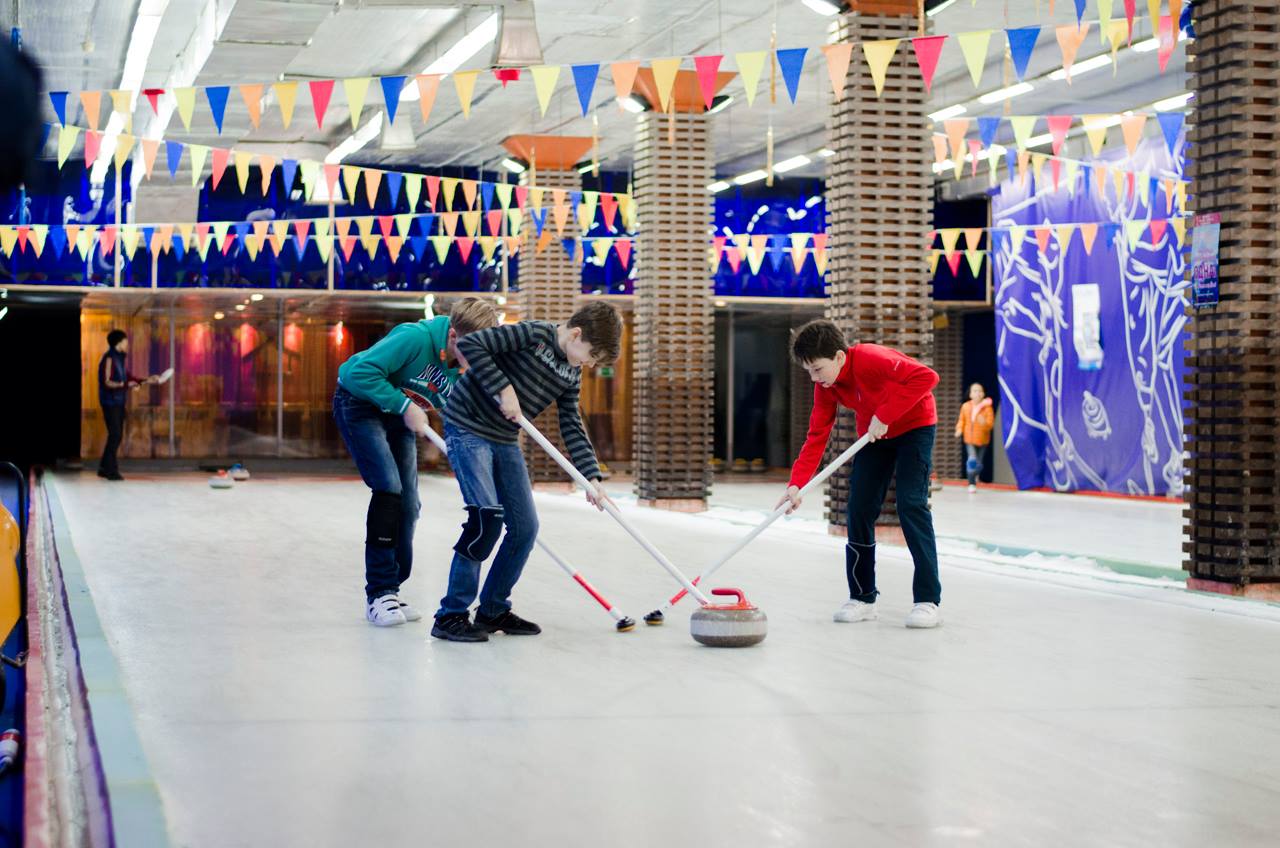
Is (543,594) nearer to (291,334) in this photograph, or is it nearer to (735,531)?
(735,531)

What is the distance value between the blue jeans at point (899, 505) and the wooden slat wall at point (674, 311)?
24.8 feet

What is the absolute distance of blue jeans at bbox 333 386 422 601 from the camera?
5.64 metres

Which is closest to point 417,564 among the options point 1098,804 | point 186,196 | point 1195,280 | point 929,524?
point 929,524

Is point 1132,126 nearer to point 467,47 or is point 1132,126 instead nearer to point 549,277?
point 467,47

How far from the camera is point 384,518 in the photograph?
5645mm

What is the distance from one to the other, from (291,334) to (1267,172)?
17.8 meters

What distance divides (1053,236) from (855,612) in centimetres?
1303

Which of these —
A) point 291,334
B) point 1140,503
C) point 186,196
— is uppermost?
point 186,196

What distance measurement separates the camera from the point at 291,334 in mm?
22656

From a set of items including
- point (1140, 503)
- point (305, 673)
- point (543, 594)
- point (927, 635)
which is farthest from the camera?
point (1140, 503)

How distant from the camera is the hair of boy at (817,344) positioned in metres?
5.55

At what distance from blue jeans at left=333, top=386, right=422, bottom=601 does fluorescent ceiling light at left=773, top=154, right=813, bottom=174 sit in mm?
14385

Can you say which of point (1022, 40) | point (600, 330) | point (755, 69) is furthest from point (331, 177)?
point (600, 330)

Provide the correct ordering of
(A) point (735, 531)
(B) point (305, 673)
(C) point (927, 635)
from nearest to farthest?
(B) point (305, 673)
(C) point (927, 635)
(A) point (735, 531)
